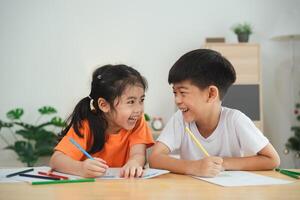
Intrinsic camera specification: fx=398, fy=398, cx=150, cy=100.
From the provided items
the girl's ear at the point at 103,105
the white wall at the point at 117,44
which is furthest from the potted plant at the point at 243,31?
the girl's ear at the point at 103,105

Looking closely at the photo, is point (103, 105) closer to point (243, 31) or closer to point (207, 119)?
point (207, 119)

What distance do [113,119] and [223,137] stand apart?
Answer: 443 millimetres

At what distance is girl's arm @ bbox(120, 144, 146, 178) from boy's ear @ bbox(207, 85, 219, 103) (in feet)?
1.05

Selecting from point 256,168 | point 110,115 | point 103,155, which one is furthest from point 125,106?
point 256,168

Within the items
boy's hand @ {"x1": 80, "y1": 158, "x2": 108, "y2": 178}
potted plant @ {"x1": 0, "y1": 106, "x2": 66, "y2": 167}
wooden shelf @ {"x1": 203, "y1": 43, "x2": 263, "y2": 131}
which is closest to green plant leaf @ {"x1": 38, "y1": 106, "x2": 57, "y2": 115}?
potted plant @ {"x1": 0, "y1": 106, "x2": 66, "y2": 167}

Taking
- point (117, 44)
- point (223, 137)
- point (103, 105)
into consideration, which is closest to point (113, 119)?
point (103, 105)

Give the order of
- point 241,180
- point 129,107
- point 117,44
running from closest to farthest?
point 241,180 → point 129,107 → point 117,44

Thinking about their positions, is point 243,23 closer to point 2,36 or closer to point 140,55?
point 140,55

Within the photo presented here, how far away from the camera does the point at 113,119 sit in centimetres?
161

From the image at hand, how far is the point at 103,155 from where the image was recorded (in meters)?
1.62

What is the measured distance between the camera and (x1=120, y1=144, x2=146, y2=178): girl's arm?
117 cm

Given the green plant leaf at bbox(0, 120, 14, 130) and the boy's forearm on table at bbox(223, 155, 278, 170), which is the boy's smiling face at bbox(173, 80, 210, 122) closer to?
the boy's forearm on table at bbox(223, 155, 278, 170)

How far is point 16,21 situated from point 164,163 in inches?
141

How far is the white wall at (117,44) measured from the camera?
440cm
